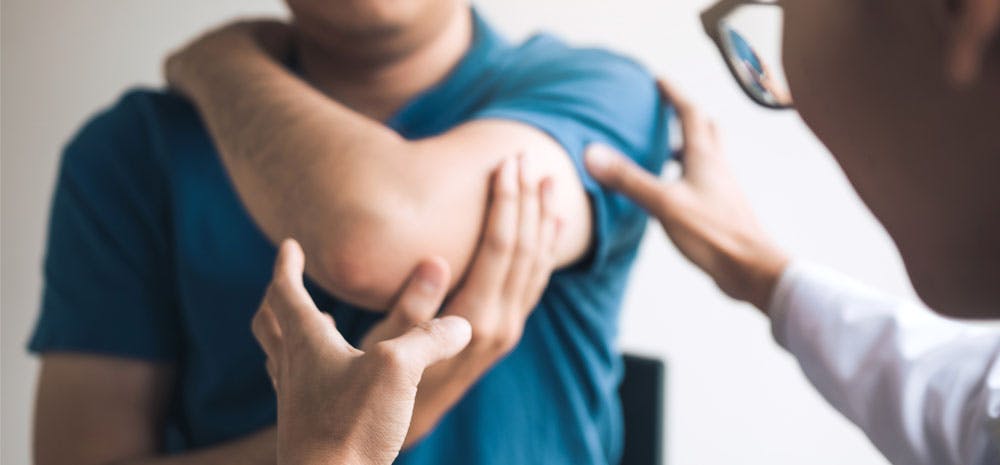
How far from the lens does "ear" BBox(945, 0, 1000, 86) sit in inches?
9.9

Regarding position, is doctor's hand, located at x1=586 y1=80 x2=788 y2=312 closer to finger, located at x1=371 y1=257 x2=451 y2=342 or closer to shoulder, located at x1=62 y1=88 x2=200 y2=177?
finger, located at x1=371 y1=257 x2=451 y2=342

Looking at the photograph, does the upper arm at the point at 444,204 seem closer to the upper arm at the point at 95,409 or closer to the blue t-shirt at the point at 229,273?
the blue t-shirt at the point at 229,273

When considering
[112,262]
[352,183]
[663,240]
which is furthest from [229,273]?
[663,240]

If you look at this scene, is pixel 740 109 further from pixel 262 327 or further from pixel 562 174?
pixel 262 327

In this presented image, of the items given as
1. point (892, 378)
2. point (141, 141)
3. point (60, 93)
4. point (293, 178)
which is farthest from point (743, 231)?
point (60, 93)

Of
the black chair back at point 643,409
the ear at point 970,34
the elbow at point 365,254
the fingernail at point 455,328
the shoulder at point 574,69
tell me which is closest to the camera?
the ear at point 970,34

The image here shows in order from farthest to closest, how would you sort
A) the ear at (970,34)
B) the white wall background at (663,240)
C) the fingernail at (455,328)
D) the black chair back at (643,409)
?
the white wall background at (663,240)
the black chair back at (643,409)
the fingernail at (455,328)
the ear at (970,34)

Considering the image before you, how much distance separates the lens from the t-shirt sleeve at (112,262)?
25.1 inches

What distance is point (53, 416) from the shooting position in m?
0.63

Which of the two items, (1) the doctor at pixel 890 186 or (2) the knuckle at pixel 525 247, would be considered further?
(2) the knuckle at pixel 525 247

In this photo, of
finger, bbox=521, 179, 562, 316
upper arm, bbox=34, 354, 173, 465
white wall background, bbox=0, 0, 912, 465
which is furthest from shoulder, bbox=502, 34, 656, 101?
white wall background, bbox=0, 0, 912, 465

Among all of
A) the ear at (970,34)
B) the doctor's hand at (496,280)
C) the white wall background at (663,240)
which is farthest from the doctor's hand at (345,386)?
the white wall background at (663,240)

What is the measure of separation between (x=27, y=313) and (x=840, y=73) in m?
1.08

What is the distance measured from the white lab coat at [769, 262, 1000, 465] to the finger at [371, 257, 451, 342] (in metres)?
0.27
